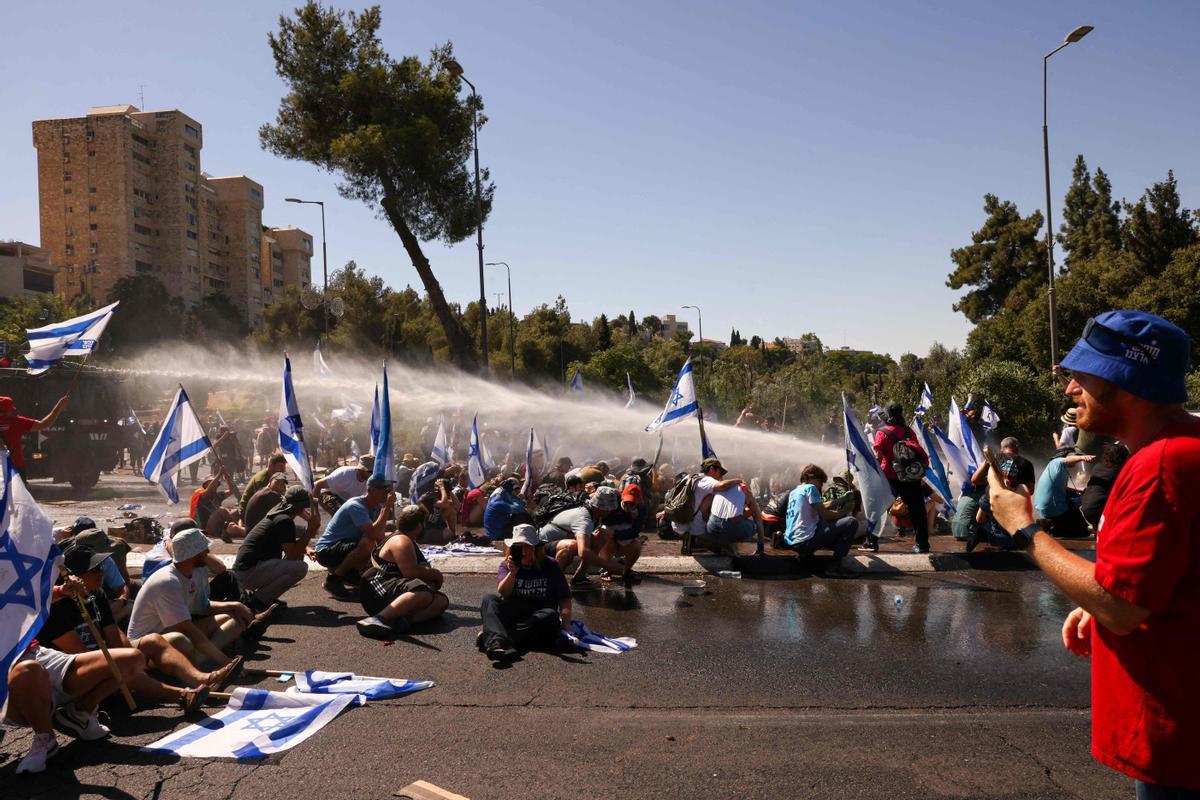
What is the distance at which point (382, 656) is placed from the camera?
270 inches

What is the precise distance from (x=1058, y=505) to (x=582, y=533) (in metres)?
6.18

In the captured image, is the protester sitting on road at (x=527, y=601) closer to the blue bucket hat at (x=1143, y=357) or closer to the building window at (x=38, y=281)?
the blue bucket hat at (x=1143, y=357)

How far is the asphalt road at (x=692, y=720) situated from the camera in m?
4.48

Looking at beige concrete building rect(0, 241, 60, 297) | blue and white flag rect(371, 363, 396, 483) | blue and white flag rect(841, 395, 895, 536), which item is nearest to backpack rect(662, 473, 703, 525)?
blue and white flag rect(841, 395, 895, 536)

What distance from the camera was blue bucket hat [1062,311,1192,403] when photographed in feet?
7.36

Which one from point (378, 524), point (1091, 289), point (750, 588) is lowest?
point (750, 588)

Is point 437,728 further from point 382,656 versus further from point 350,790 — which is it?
point 382,656

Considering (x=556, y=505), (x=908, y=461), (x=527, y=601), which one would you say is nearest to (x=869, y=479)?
(x=908, y=461)

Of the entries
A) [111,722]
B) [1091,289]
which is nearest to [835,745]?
[111,722]

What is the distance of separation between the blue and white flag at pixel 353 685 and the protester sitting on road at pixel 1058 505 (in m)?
8.38

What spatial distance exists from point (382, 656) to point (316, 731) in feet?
5.47

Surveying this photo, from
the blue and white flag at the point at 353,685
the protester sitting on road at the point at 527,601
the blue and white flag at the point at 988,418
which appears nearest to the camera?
the blue and white flag at the point at 353,685

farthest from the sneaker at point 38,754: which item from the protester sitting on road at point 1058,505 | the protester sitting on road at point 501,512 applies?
the protester sitting on road at point 1058,505

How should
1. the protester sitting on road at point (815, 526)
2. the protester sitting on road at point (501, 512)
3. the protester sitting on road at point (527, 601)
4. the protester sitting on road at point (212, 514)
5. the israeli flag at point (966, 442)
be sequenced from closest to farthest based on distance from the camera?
the protester sitting on road at point (527, 601), the protester sitting on road at point (815, 526), the protester sitting on road at point (501, 512), the israeli flag at point (966, 442), the protester sitting on road at point (212, 514)
